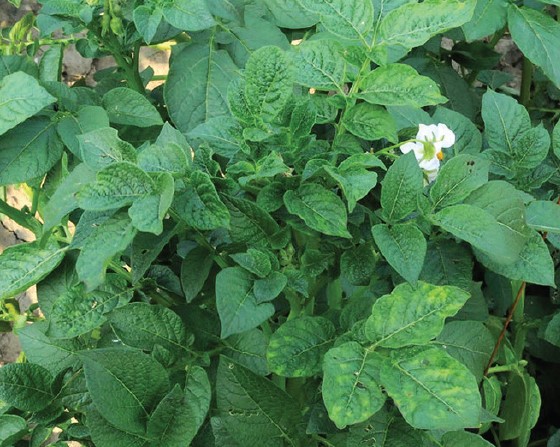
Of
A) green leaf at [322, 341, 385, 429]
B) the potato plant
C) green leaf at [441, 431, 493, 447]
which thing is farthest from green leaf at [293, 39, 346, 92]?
green leaf at [441, 431, 493, 447]

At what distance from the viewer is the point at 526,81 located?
1.77m

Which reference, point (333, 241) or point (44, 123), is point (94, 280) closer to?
point (333, 241)

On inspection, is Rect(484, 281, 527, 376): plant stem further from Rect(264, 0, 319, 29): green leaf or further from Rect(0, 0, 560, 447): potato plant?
Rect(264, 0, 319, 29): green leaf

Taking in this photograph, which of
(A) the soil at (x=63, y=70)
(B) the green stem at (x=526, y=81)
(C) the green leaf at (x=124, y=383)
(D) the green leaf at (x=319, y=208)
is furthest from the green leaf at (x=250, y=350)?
(A) the soil at (x=63, y=70)

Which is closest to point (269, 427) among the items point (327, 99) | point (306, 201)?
point (306, 201)

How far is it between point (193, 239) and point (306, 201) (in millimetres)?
270

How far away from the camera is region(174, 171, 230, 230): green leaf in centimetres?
88

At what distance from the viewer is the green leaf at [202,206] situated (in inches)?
34.6

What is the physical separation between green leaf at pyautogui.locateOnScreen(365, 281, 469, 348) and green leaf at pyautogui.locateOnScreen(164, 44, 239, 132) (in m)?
0.55

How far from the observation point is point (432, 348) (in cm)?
Result: 88

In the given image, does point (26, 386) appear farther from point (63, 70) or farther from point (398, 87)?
point (63, 70)

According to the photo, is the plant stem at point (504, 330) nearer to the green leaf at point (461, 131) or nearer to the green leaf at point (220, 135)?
the green leaf at point (461, 131)

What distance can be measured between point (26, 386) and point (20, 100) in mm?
410

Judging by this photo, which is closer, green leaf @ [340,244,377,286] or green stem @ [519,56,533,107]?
green leaf @ [340,244,377,286]
